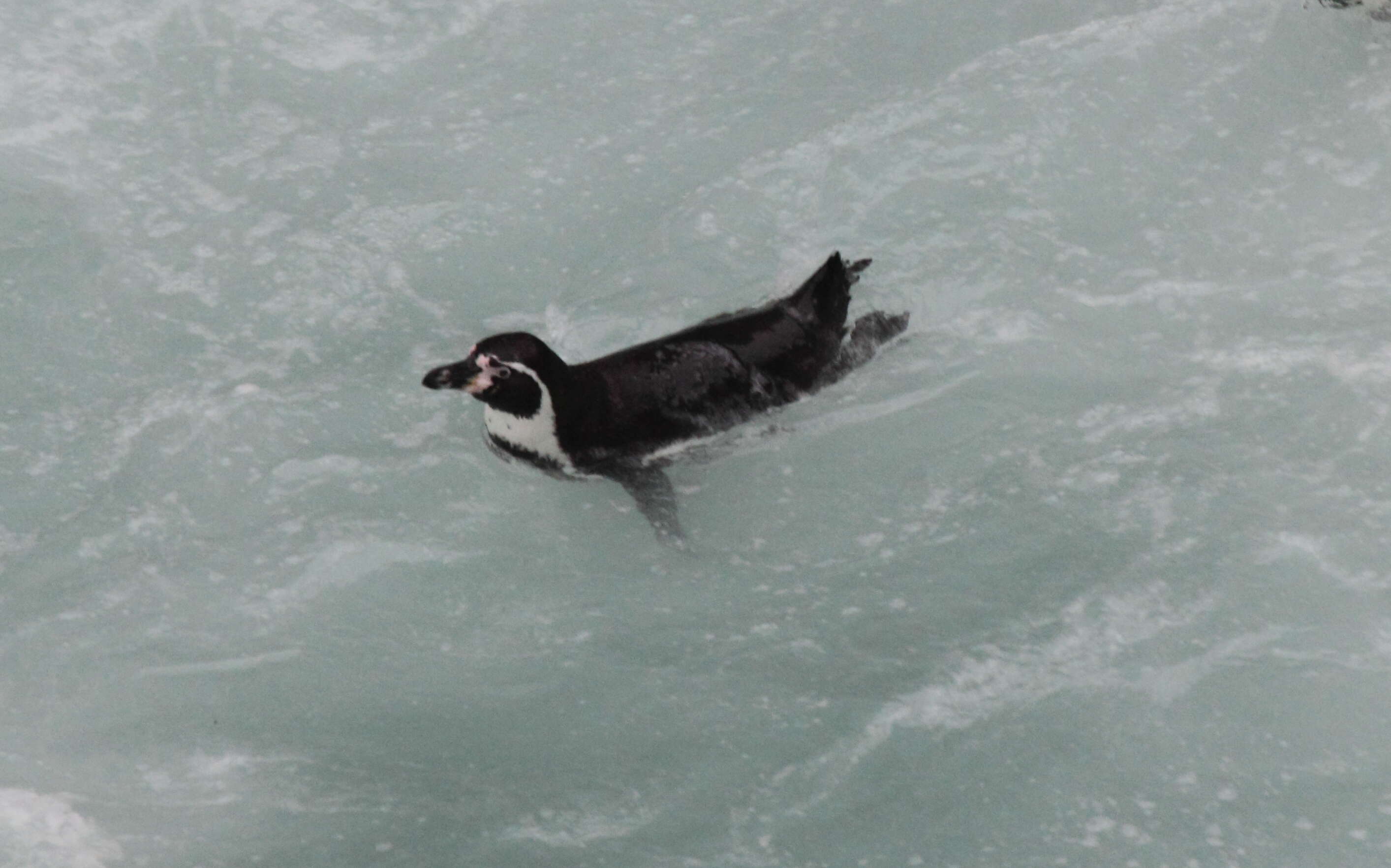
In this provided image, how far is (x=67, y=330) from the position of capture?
17.2 feet

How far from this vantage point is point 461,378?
4.36m

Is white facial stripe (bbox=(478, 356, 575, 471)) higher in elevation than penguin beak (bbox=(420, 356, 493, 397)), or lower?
lower

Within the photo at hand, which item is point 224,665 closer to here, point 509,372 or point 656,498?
point 509,372

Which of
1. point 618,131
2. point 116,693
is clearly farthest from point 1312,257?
point 116,693

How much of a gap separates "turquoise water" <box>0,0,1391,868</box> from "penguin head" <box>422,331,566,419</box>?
0.30 m

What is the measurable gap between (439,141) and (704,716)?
2.71 metres

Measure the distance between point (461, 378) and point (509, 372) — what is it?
133 mm

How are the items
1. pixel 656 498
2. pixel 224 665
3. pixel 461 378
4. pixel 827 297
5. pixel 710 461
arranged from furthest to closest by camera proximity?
1. pixel 827 297
2. pixel 710 461
3. pixel 656 498
4. pixel 461 378
5. pixel 224 665

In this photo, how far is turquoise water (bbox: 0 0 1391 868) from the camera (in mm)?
3861

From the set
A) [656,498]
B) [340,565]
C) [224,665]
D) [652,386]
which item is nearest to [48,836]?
[224,665]

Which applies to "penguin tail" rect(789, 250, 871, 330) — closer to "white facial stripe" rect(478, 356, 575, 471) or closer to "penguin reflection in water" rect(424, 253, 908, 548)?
"penguin reflection in water" rect(424, 253, 908, 548)

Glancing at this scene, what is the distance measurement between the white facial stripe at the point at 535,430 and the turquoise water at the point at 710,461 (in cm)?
12

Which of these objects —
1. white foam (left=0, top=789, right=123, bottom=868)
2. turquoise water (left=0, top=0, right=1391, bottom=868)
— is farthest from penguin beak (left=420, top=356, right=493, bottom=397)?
white foam (left=0, top=789, right=123, bottom=868)

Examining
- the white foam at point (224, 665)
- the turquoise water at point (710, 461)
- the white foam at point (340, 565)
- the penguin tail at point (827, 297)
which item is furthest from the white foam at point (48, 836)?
the penguin tail at point (827, 297)
